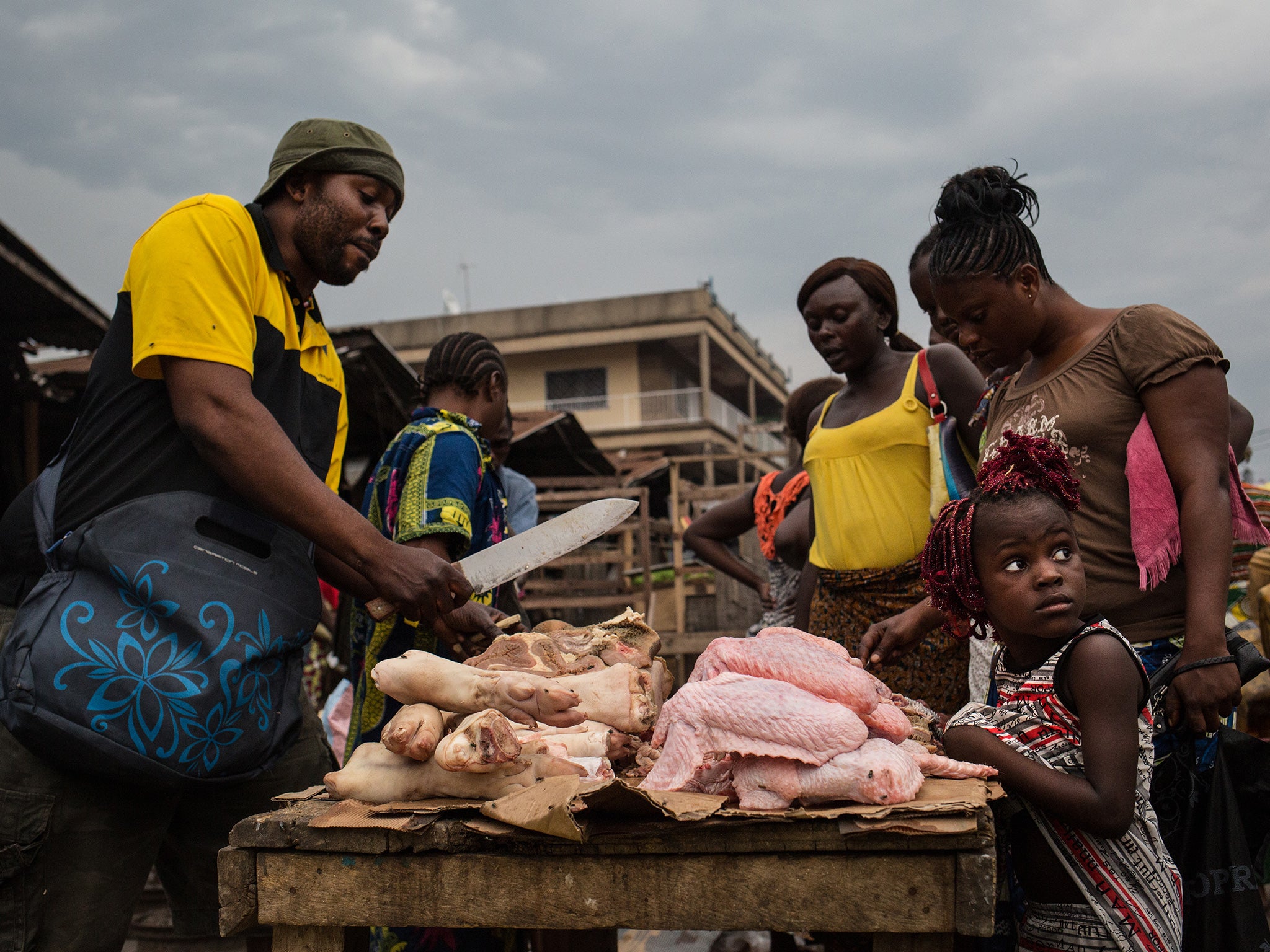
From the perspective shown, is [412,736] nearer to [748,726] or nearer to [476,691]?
[476,691]

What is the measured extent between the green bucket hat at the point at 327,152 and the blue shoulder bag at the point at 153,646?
0.92m

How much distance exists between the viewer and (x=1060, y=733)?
6.20 feet

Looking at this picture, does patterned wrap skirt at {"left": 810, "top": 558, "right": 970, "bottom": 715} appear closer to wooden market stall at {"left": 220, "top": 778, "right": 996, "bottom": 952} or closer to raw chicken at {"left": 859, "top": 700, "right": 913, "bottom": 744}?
raw chicken at {"left": 859, "top": 700, "right": 913, "bottom": 744}

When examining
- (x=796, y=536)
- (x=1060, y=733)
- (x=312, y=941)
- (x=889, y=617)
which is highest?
(x=796, y=536)

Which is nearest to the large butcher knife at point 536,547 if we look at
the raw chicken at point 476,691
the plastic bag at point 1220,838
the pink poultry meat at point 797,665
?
the raw chicken at point 476,691

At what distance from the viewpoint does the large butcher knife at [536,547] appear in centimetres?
250

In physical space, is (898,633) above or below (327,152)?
below

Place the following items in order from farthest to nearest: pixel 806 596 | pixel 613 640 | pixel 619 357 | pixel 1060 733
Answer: pixel 619 357 → pixel 806 596 → pixel 613 640 → pixel 1060 733

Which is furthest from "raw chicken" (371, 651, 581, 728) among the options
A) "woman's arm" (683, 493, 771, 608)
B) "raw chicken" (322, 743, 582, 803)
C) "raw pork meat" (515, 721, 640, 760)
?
"woman's arm" (683, 493, 771, 608)

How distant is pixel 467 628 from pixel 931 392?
5.89ft

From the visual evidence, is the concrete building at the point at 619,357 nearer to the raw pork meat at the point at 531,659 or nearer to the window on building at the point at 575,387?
the window on building at the point at 575,387

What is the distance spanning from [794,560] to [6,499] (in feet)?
18.6

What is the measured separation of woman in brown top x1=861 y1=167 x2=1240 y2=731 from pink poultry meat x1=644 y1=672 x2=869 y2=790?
0.88 meters

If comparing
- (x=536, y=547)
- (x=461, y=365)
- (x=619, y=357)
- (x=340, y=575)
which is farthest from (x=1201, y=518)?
(x=619, y=357)
